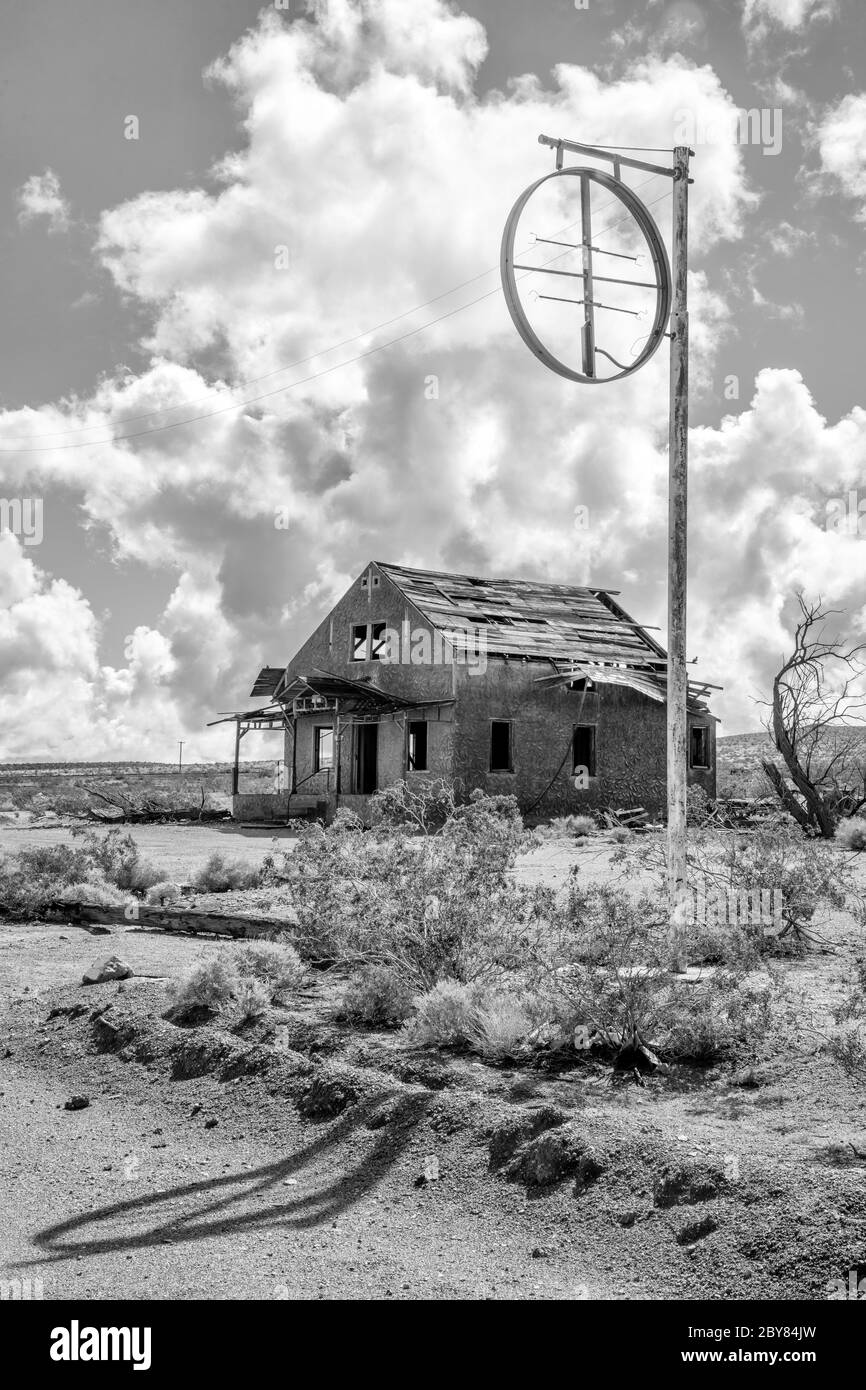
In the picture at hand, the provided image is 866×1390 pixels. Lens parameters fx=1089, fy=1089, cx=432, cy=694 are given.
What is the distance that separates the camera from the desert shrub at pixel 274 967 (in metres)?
8.61

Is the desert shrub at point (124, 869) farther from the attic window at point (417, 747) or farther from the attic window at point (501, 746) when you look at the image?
the attic window at point (501, 746)

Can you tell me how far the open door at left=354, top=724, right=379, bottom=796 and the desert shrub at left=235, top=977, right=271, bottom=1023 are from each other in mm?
19972

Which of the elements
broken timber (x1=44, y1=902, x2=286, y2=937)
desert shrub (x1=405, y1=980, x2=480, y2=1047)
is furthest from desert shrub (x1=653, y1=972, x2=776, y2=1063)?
broken timber (x1=44, y1=902, x2=286, y2=937)

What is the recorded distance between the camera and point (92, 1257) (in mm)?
4480

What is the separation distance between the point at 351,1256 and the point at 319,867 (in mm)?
4639

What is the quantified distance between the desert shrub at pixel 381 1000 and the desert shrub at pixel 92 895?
19.9 feet

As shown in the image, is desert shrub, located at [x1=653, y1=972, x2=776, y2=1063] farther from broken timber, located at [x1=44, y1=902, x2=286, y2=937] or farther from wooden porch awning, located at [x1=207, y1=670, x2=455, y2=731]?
wooden porch awning, located at [x1=207, y1=670, x2=455, y2=731]

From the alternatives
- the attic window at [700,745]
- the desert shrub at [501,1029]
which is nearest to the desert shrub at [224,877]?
the desert shrub at [501,1029]

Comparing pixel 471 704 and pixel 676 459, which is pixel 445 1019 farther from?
pixel 471 704

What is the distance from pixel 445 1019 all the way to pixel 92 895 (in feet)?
25.9

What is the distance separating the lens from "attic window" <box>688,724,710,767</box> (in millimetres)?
29672

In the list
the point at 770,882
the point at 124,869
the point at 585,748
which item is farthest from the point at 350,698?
the point at 770,882

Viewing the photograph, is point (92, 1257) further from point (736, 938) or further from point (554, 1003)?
point (736, 938)

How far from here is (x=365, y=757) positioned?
28547mm
